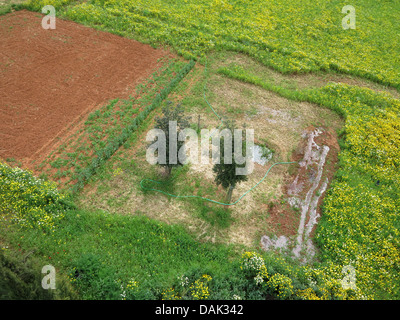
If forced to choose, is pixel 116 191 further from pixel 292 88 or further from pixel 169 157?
pixel 292 88

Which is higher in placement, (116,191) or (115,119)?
(115,119)

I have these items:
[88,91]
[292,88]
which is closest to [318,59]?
[292,88]
